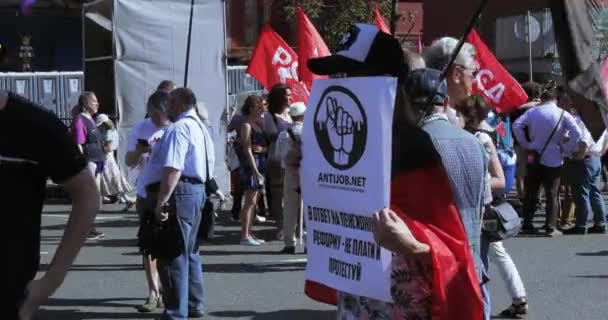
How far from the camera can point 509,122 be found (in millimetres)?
15516

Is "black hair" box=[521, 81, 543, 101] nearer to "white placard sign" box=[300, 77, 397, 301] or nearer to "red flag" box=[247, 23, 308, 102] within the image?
"red flag" box=[247, 23, 308, 102]

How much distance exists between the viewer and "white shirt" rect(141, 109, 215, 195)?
6.87m

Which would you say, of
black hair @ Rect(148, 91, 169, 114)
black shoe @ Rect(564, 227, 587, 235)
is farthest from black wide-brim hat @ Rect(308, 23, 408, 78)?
black shoe @ Rect(564, 227, 587, 235)

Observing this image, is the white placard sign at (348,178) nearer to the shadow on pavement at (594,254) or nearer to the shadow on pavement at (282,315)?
the shadow on pavement at (282,315)

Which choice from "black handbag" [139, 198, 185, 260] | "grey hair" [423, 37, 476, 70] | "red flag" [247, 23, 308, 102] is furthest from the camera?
"red flag" [247, 23, 308, 102]

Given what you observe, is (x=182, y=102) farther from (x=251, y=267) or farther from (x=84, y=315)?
(x=251, y=267)

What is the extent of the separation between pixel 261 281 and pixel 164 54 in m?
7.11

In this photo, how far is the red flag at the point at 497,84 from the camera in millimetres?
12844

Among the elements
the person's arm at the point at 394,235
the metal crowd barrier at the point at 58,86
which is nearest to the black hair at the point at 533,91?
the metal crowd barrier at the point at 58,86

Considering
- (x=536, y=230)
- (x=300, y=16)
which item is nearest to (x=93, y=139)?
(x=300, y=16)

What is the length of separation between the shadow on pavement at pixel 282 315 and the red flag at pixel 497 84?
230 inches

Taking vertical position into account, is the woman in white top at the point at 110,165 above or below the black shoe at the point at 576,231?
above

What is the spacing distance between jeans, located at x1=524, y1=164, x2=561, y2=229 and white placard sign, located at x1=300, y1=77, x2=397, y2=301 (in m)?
9.02

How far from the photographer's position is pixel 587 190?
12.0 meters
